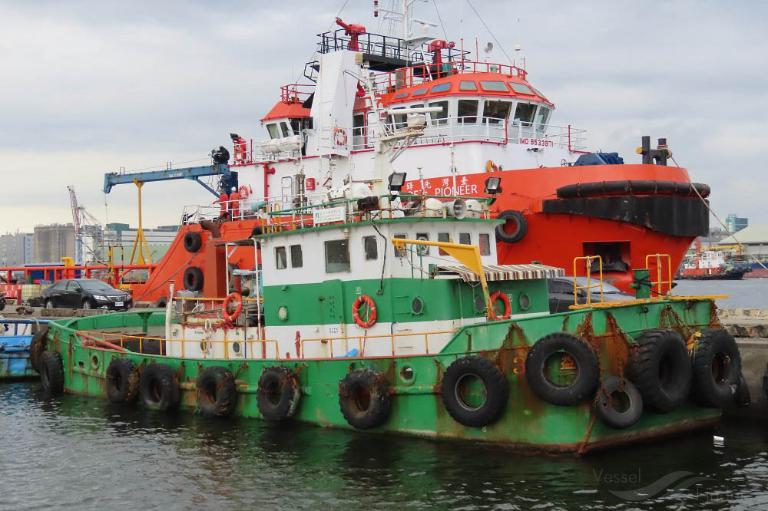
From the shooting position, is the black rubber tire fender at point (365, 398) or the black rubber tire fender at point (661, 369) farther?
the black rubber tire fender at point (365, 398)

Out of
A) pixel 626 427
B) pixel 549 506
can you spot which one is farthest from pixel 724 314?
pixel 549 506

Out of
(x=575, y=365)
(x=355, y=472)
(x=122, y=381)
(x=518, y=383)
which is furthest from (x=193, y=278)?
(x=575, y=365)

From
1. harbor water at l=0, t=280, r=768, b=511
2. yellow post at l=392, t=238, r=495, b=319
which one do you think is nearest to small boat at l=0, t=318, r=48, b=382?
harbor water at l=0, t=280, r=768, b=511

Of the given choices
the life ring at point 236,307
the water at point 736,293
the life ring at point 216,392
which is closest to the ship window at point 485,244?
the life ring at point 236,307

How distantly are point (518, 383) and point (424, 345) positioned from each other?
78.8 inches

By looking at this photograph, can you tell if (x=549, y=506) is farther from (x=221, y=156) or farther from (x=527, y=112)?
(x=221, y=156)

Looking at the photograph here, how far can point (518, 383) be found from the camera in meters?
12.4

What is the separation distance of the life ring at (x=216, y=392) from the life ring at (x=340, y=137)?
11234mm

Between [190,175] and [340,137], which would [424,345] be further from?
[190,175]

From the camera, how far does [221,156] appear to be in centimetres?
3253

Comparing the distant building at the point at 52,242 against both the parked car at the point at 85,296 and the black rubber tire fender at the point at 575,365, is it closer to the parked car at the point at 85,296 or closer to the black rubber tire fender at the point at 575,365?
the parked car at the point at 85,296

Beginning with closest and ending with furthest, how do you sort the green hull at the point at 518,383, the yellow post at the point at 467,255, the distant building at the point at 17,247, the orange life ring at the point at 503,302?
the green hull at the point at 518,383 → the yellow post at the point at 467,255 → the orange life ring at the point at 503,302 → the distant building at the point at 17,247

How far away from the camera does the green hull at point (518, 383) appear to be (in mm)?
12203

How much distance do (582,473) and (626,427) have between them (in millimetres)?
930
